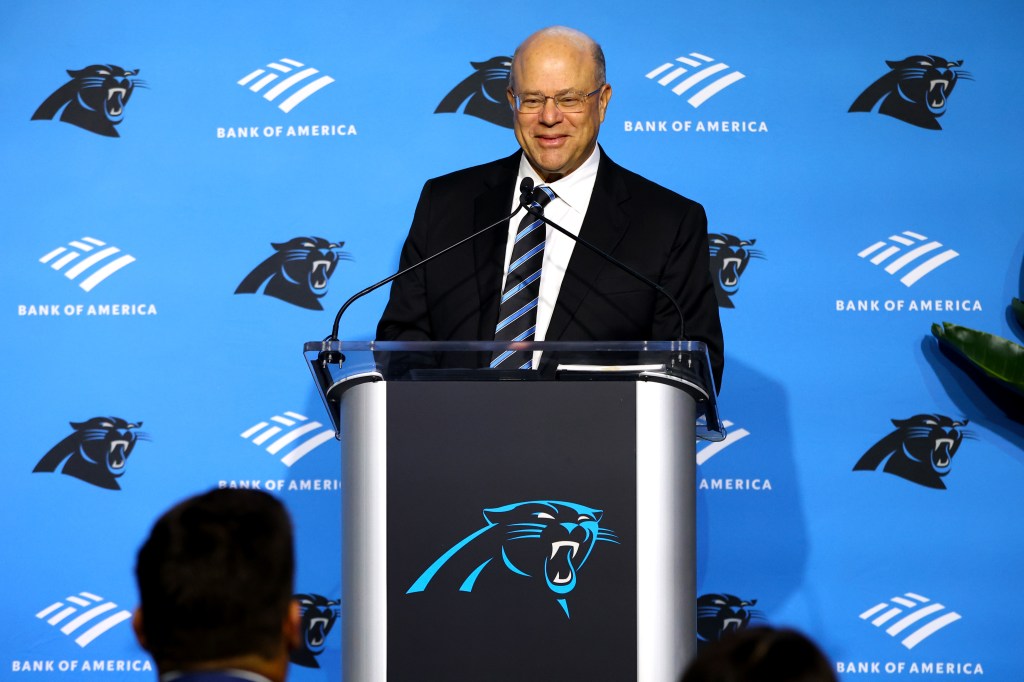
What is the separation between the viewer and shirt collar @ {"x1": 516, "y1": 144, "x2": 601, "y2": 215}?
3045 millimetres

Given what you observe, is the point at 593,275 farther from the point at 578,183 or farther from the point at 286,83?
the point at 286,83

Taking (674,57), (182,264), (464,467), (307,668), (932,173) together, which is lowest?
(307,668)

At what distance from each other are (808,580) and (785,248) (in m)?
1.07

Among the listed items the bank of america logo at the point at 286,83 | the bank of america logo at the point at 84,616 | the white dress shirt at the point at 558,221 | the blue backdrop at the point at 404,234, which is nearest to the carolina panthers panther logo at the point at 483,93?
the blue backdrop at the point at 404,234

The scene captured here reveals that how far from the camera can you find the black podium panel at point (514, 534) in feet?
6.84

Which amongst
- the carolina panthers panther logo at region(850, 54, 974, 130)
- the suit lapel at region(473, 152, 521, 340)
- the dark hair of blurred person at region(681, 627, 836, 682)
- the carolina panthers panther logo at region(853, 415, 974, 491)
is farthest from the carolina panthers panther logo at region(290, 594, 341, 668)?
the dark hair of blurred person at region(681, 627, 836, 682)

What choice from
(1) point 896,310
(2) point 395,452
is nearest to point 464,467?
(2) point 395,452

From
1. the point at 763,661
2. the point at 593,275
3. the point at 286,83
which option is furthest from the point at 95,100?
the point at 763,661

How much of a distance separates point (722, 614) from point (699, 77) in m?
1.76

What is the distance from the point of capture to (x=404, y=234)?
13.3ft

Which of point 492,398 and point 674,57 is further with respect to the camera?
point 674,57

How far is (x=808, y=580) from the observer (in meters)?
3.87

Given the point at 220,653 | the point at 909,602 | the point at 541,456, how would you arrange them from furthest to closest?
the point at 909,602, the point at 541,456, the point at 220,653

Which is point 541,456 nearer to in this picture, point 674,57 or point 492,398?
point 492,398
